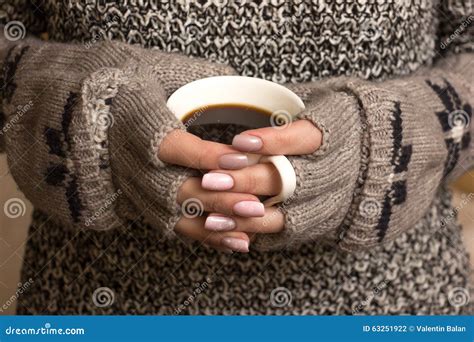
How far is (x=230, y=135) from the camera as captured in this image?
0.63 metres

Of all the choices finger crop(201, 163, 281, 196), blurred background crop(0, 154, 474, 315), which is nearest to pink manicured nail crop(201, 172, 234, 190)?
finger crop(201, 163, 281, 196)

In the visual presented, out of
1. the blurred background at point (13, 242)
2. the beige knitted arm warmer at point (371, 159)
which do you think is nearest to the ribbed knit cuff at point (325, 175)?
the beige knitted arm warmer at point (371, 159)

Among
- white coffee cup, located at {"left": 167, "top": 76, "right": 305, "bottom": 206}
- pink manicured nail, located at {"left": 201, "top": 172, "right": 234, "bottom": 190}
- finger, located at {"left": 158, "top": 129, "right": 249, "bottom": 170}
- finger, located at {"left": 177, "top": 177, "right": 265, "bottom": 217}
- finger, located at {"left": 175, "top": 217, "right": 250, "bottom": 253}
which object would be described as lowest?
finger, located at {"left": 175, "top": 217, "right": 250, "bottom": 253}

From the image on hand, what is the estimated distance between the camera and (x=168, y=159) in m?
0.52

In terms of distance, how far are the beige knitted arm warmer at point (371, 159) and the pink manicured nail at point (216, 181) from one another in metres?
0.05

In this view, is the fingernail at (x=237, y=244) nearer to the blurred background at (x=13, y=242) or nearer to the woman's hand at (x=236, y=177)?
the woman's hand at (x=236, y=177)

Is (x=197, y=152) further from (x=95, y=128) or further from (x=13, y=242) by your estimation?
(x=13, y=242)

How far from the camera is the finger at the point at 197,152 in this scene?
0.51 metres

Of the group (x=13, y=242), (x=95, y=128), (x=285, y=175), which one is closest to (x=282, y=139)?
(x=285, y=175)

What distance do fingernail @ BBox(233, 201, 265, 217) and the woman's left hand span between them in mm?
12

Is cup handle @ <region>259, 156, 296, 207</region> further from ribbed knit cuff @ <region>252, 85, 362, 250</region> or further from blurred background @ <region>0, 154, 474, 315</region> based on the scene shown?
blurred background @ <region>0, 154, 474, 315</region>

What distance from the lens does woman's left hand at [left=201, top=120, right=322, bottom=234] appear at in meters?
0.51

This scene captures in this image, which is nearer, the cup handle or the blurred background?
the cup handle

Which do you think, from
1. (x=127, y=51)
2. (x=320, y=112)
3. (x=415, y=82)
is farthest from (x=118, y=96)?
(x=415, y=82)
